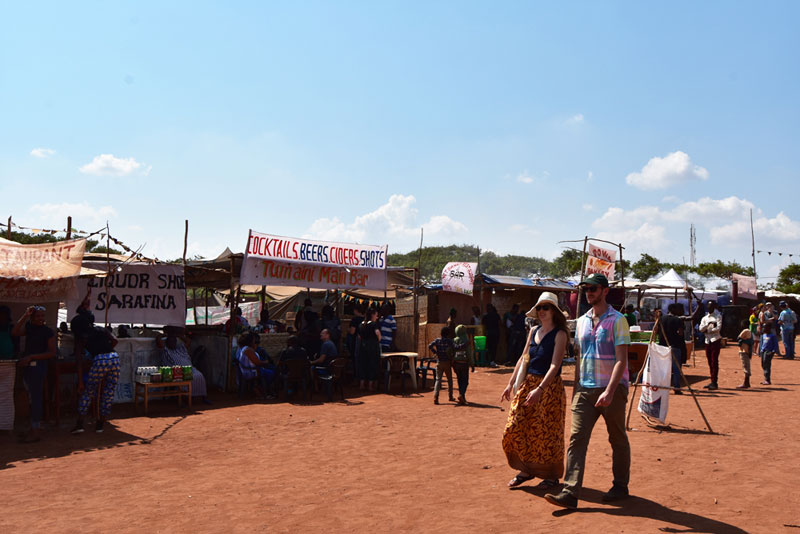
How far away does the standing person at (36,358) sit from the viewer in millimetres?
8627

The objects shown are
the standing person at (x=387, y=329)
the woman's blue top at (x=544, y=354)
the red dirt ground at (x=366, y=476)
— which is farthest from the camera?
the standing person at (x=387, y=329)

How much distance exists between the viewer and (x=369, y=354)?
13727 mm

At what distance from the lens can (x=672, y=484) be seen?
6.21 meters

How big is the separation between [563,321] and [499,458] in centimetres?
252

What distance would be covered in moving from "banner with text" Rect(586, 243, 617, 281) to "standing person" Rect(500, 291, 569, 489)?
494 inches

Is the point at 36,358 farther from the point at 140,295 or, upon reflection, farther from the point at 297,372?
the point at 297,372

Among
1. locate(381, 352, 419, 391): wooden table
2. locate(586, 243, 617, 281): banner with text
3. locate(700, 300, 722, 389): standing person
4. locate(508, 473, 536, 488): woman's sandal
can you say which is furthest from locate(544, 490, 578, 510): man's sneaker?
locate(586, 243, 617, 281): banner with text

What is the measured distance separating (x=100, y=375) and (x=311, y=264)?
17.8 feet

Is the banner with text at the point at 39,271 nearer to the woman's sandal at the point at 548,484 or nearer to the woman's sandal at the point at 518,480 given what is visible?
the woman's sandal at the point at 518,480

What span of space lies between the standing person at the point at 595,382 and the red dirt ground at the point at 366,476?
1.12 feet

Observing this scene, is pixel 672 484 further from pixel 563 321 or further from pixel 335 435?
pixel 335 435

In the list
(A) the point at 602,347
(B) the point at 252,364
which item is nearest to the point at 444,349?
(B) the point at 252,364

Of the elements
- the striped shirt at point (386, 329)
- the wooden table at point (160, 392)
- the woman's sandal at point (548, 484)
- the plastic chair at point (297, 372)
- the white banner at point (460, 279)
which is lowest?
the woman's sandal at point (548, 484)

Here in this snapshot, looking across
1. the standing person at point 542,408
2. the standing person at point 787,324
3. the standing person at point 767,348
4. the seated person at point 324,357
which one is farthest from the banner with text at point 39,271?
the standing person at point 787,324
